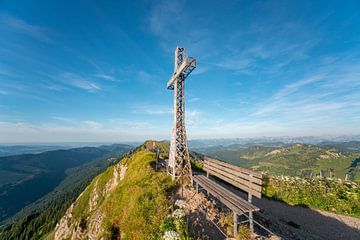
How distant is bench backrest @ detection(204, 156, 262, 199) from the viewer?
7.21m

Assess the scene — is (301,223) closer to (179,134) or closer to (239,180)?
(239,180)

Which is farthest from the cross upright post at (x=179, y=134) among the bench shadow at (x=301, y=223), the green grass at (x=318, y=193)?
the green grass at (x=318, y=193)

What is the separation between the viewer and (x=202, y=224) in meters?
7.36

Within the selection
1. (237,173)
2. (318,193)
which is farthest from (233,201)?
(318,193)

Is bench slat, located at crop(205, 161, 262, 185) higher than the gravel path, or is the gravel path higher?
bench slat, located at crop(205, 161, 262, 185)

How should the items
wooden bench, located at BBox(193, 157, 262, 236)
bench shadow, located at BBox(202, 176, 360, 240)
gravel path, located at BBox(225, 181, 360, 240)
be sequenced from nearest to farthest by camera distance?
wooden bench, located at BBox(193, 157, 262, 236), bench shadow, located at BBox(202, 176, 360, 240), gravel path, located at BBox(225, 181, 360, 240)

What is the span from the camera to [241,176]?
26.7ft

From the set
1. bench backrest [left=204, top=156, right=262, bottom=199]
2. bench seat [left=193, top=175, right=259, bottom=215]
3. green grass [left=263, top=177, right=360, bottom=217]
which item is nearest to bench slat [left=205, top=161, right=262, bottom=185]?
bench backrest [left=204, top=156, right=262, bottom=199]

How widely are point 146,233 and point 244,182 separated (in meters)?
4.10

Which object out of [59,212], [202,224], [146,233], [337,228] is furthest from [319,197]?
[59,212]

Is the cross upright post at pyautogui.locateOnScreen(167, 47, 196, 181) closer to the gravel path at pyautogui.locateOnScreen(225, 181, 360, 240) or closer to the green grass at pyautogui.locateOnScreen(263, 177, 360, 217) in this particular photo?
the gravel path at pyautogui.locateOnScreen(225, 181, 360, 240)

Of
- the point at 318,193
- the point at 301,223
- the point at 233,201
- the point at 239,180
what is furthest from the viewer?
the point at 318,193

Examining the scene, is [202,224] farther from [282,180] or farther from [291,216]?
[282,180]

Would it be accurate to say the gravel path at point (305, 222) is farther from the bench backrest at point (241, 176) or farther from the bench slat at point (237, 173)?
the bench slat at point (237, 173)
